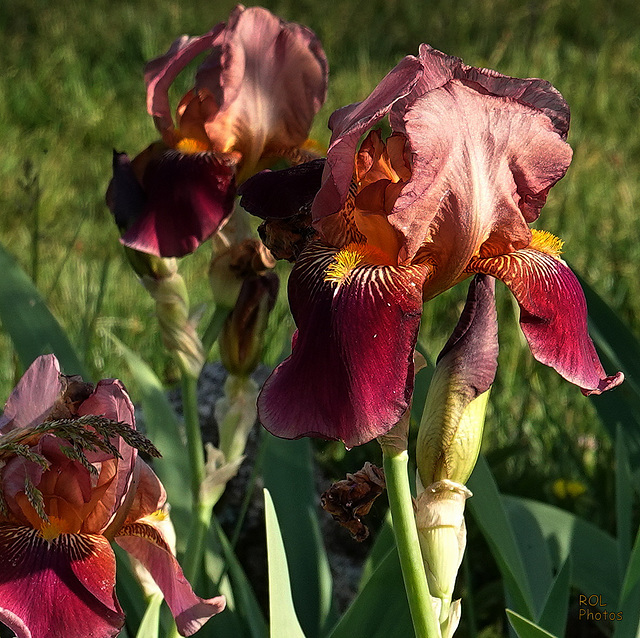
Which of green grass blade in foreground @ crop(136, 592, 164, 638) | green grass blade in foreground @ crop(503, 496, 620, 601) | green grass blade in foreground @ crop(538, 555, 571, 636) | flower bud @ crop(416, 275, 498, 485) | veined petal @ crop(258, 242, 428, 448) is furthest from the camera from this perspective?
green grass blade in foreground @ crop(503, 496, 620, 601)

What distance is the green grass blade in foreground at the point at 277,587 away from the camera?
0.89 metres

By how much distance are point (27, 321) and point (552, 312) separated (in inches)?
37.7

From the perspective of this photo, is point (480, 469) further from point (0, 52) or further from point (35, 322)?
point (0, 52)

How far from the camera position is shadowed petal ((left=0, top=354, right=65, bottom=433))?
0.84m

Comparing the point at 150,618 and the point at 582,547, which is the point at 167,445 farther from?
the point at 582,547

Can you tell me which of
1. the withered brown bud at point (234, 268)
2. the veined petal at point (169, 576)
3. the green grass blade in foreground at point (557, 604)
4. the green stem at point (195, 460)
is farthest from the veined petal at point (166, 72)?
the green grass blade in foreground at point (557, 604)

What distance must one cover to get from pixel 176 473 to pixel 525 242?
0.82 m

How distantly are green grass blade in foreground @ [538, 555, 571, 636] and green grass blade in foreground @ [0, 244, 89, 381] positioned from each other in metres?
0.76

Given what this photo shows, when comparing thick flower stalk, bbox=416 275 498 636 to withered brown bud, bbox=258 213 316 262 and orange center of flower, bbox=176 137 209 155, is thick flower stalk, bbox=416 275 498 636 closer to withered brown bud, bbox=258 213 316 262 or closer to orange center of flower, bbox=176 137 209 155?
withered brown bud, bbox=258 213 316 262

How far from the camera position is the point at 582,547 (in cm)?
144

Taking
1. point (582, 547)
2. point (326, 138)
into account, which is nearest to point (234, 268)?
point (582, 547)

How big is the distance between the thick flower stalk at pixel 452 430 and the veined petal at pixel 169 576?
199 millimetres

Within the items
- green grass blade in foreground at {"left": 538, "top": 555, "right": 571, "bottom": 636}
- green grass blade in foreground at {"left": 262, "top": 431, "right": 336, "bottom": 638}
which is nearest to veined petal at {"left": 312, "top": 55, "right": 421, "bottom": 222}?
green grass blade in foreground at {"left": 538, "top": 555, "right": 571, "bottom": 636}

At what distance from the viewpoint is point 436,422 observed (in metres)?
0.80
